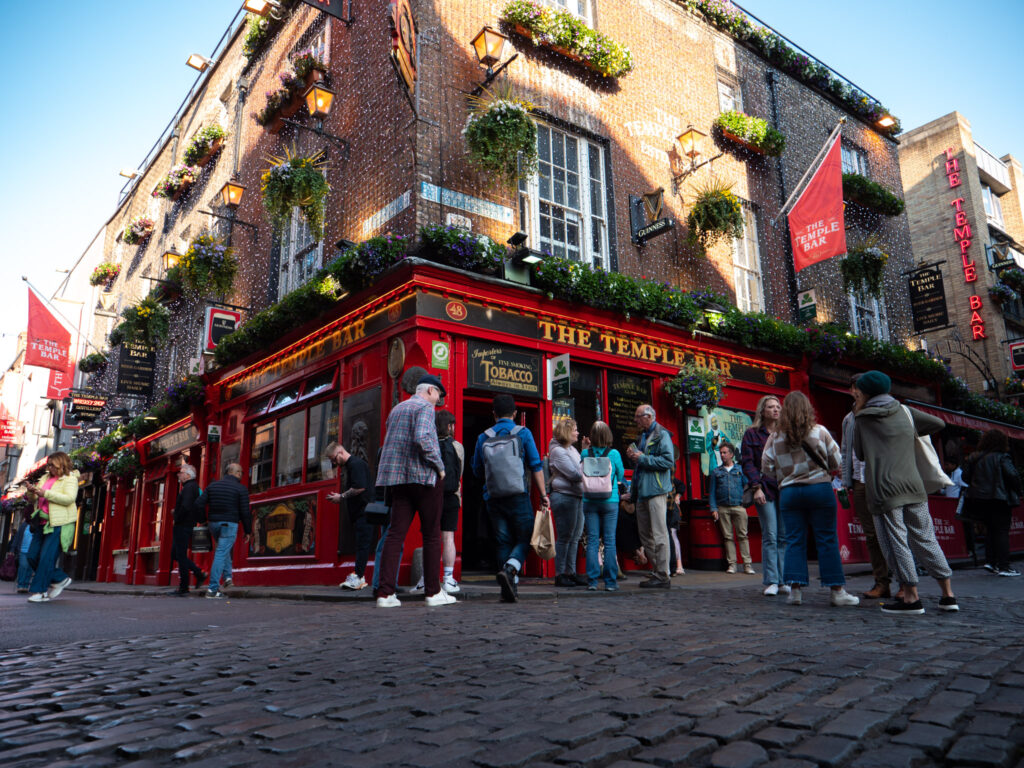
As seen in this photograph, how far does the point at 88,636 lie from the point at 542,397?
6622 mm

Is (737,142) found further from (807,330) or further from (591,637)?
(591,637)

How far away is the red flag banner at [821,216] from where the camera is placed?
544 inches

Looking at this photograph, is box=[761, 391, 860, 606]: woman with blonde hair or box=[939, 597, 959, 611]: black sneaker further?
box=[761, 391, 860, 606]: woman with blonde hair

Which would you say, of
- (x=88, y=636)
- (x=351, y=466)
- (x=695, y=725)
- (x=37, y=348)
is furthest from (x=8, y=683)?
(x=37, y=348)

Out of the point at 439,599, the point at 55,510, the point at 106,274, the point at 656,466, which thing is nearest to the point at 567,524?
the point at 656,466

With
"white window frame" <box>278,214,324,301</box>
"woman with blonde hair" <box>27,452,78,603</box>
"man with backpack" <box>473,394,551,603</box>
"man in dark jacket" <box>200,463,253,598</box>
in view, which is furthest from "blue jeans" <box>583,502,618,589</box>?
"white window frame" <box>278,214,324,301</box>

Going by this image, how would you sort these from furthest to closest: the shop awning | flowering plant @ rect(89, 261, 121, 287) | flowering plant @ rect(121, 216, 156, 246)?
flowering plant @ rect(89, 261, 121, 287)
flowering plant @ rect(121, 216, 156, 246)
the shop awning

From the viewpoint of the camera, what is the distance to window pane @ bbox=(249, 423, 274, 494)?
42.3 feet

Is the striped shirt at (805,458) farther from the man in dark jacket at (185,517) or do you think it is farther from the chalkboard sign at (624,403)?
the man in dark jacket at (185,517)

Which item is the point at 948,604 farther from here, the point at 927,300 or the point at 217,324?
the point at 927,300

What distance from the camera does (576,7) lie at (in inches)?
522

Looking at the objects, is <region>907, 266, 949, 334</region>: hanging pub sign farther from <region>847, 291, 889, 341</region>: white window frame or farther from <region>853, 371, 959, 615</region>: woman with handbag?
<region>853, 371, 959, 615</region>: woman with handbag

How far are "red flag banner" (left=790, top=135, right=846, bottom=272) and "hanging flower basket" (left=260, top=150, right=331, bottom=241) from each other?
9.00 m

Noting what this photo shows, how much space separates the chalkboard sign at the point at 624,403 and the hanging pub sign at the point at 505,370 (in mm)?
1613
